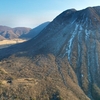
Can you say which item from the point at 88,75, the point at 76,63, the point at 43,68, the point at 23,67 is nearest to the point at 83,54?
the point at 76,63

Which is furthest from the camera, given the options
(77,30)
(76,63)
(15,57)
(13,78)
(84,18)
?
(84,18)

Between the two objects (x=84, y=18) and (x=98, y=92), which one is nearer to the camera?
(x=98, y=92)

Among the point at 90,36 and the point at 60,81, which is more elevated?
the point at 90,36

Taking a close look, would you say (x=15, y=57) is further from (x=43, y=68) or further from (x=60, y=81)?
(x=60, y=81)

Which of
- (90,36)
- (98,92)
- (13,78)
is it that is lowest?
(98,92)

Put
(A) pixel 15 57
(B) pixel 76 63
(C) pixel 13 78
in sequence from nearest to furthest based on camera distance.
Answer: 1. (C) pixel 13 78
2. (B) pixel 76 63
3. (A) pixel 15 57

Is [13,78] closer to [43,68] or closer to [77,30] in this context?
[43,68]

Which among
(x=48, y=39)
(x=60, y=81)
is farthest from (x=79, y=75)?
(x=48, y=39)
